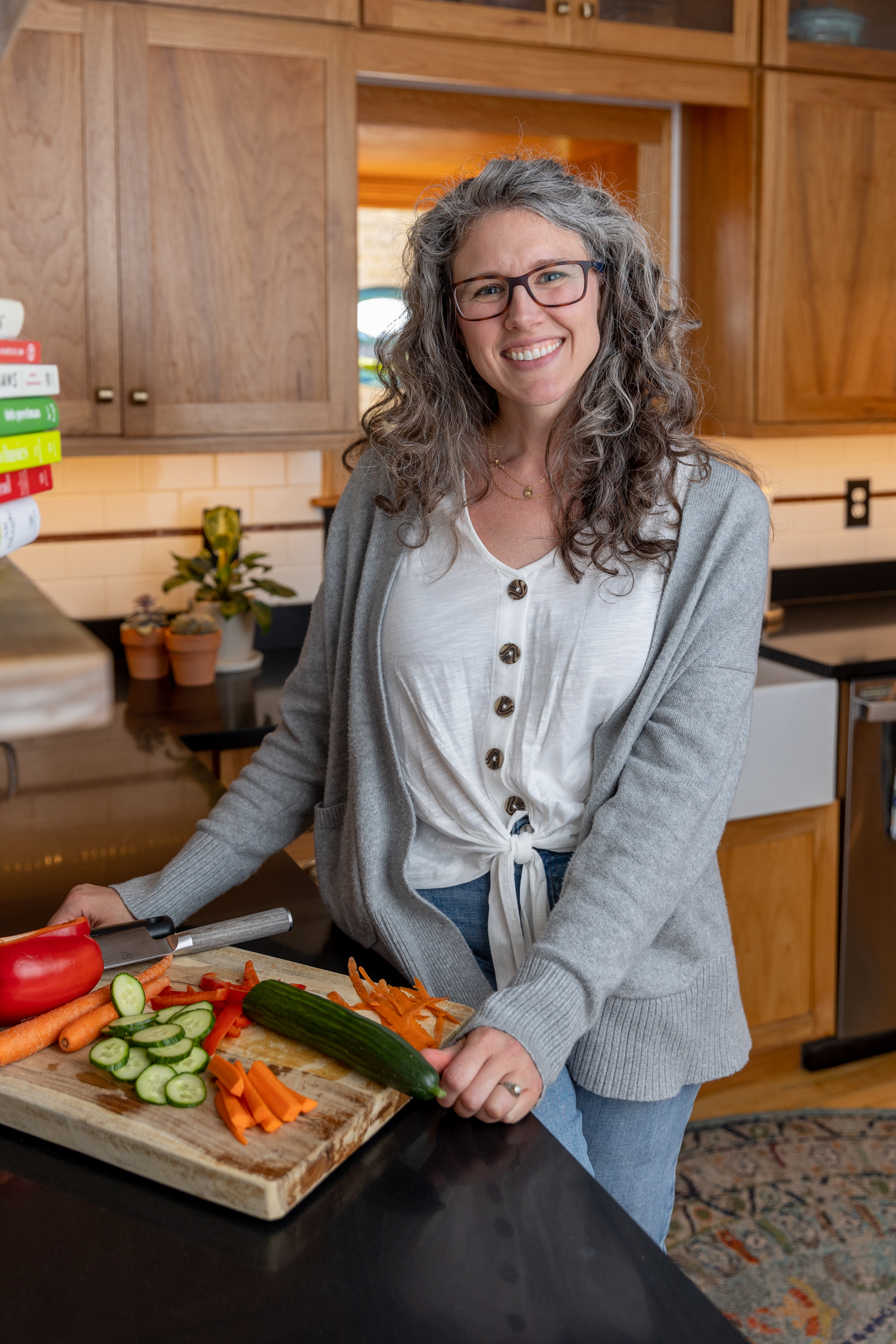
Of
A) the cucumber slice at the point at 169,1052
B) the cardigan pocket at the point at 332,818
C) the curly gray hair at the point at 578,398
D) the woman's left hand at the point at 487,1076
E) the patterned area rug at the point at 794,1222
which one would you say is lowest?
the patterned area rug at the point at 794,1222

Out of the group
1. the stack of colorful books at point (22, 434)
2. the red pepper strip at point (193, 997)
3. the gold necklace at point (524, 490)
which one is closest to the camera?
the stack of colorful books at point (22, 434)

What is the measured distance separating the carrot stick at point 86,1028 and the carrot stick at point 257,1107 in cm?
15

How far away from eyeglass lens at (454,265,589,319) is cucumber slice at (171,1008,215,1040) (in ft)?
2.74

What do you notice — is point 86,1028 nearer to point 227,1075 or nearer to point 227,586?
point 227,1075

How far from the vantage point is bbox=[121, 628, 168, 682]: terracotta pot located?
269 centimetres

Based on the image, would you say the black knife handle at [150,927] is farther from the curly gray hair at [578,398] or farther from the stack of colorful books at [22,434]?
the stack of colorful books at [22,434]

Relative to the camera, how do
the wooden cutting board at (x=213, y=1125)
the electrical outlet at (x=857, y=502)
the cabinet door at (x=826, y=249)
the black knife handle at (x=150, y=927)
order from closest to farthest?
the wooden cutting board at (x=213, y=1125)
the black knife handle at (x=150, y=927)
the cabinet door at (x=826, y=249)
the electrical outlet at (x=857, y=502)

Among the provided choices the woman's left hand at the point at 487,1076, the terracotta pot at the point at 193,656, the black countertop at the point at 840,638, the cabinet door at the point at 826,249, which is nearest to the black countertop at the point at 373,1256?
the woman's left hand at the point at 487,1076

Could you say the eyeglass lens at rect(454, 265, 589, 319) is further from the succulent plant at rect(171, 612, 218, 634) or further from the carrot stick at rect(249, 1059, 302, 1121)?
the succulent plant at rect(171, 612, 218, 634)

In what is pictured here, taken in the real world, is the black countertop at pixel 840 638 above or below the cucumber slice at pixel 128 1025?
above

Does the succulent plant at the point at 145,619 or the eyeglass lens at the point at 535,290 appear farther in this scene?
the succulent plant at the point at 145,619

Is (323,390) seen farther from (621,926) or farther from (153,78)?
(621,926)

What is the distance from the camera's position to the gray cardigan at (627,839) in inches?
48.9

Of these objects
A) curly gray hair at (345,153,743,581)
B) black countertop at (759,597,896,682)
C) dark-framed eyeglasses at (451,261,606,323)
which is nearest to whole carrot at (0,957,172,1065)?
curly gray hair at (345,153,743,581)
